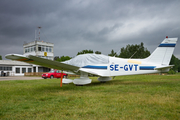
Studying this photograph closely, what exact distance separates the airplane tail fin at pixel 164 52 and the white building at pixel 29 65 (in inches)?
1435

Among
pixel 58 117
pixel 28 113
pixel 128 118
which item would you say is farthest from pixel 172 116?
pixel 28 113

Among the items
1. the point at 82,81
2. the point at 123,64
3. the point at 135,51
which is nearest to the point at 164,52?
the point at 123,64

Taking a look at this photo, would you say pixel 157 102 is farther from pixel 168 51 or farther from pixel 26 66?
pixel 26 66

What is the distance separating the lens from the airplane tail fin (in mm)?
8547

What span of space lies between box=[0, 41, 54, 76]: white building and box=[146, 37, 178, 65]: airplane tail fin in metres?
36.5

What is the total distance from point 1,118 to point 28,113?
22.6 inches

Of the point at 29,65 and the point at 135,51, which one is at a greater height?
the point at 135,51

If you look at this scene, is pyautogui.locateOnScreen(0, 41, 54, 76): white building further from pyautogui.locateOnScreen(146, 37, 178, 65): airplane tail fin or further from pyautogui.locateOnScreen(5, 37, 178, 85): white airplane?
pyautogui.locateOnScreen(146, 37, 178, 65): airplane tail fin

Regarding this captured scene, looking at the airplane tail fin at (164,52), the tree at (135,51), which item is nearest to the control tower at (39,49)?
the tree at (135,51)

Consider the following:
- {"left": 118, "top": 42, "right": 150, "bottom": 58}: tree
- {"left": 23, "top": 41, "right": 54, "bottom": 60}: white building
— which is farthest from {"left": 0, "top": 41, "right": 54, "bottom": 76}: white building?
{"left": 118, "top": 42, "right": 150, "bottom": 58}: tree

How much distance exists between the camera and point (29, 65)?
1636 inches

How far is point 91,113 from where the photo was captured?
3381 millimetres

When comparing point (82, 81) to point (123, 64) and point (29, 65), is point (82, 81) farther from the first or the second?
point (29, 65)

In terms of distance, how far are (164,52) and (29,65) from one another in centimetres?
4024
